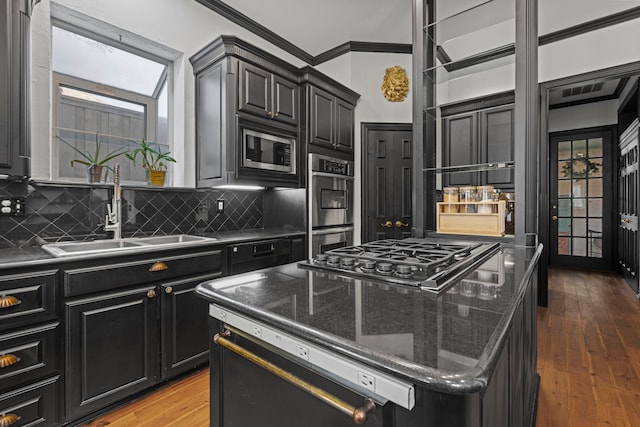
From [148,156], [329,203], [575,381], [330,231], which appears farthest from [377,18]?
[575,381]

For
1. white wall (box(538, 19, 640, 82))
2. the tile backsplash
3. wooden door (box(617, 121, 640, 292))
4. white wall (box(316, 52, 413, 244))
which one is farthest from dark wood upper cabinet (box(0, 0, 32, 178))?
wooden door (box(617, 121, 640, 292))

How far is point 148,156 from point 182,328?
1478 millimetres

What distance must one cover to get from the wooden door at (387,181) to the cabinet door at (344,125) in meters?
0.30

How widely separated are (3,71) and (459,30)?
9.24ft

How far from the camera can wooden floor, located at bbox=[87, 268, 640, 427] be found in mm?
1776

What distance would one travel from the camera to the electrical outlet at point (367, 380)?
58 cm

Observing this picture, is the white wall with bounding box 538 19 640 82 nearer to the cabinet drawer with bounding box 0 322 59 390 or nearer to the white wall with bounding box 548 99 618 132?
the white wall with bounding box 548 99 618 132

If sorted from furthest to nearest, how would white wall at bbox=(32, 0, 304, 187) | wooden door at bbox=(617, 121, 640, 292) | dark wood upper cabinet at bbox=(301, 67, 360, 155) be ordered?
wooden door at bbox=(617, 121, 640, 292) < dark wood upper cabinet at bbox=(301, 67, 360, 155) < white wall at bbox=(32, 0, 304, 187)

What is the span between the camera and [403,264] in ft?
3.65

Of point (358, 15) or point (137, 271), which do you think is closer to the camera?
point (137, 271)

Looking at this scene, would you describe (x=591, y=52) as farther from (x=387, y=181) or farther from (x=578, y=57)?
(x=387, y=181)

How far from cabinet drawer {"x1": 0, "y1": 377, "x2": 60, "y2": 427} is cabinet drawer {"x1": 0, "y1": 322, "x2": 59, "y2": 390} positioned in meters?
0.04

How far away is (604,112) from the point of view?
18.0 feet

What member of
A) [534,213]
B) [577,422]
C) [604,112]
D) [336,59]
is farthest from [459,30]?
[604,112]
